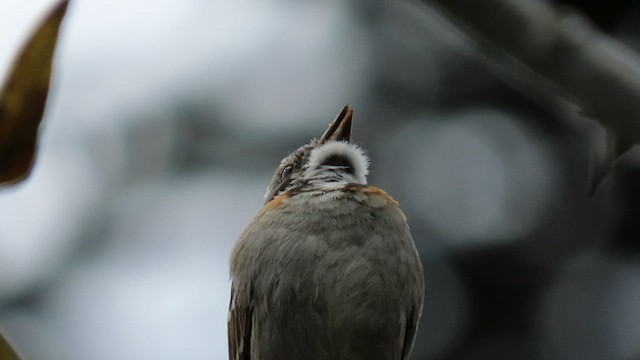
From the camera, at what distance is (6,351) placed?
3.49 feet

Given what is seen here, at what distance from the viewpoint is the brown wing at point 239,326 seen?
3498 mm

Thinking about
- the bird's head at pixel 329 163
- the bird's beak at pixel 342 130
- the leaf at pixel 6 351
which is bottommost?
the bird's head at pixel 329 163

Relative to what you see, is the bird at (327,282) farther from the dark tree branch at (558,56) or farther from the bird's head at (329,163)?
the dark tree branch at (558,56)

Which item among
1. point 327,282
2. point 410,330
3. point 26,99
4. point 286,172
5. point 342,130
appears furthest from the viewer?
point 286,172

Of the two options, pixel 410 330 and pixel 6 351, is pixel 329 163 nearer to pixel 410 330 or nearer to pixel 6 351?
pixel 410 330

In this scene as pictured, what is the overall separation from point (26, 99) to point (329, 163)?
9.74 ft

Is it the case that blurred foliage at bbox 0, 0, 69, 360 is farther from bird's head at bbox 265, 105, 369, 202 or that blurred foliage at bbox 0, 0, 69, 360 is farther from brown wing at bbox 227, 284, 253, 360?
bird's head at bbox 265, 105, 369, 202

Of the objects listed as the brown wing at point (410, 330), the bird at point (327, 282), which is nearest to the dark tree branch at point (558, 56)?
the bird at point (327, 282)

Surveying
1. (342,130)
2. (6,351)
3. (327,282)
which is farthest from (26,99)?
(342,130)

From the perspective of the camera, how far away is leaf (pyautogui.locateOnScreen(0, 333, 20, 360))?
3.48 ft

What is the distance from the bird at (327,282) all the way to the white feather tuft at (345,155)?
414mm

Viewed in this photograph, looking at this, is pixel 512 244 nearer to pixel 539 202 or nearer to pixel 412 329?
pixel 539 202

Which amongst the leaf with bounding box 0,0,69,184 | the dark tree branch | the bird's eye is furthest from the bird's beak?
the leaf with bounding box 0,0,69,184

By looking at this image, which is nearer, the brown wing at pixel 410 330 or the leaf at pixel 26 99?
the leaf at pixel 26 99
